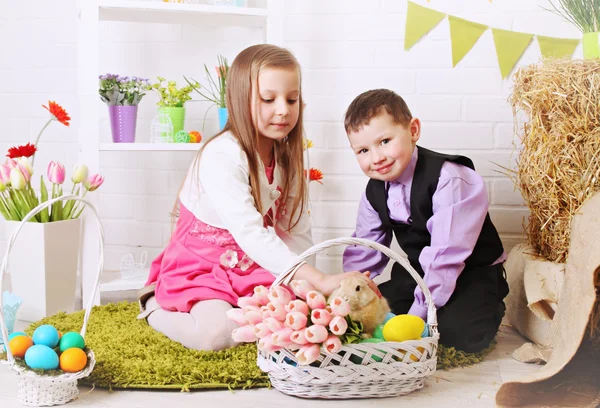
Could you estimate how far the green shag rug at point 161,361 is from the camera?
165 centimetres

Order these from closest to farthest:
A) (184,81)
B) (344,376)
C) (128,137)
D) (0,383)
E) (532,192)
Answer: (344,376)
(0,383)
(532,192)
(128,137)
(184,81)

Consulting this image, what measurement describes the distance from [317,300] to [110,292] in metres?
1.39

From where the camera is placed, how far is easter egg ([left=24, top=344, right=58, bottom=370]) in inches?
58.8

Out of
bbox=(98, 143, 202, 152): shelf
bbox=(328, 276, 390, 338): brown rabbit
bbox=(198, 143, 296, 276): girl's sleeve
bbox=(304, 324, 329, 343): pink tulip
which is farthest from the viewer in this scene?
bbox=(98, 143, 202, 152): shelf

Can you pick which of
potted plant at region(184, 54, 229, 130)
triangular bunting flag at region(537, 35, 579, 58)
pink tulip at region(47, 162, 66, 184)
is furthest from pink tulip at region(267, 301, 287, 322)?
triangular bunting flag at region(537, 35, 579, 58)

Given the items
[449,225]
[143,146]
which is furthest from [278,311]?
[143,146]

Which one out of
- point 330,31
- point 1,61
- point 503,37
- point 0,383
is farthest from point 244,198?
point 1,61

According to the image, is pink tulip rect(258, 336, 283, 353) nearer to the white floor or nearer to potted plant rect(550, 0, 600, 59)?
the white floor

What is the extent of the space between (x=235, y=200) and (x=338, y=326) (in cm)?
55

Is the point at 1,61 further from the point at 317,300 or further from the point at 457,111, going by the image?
the point at 317,300

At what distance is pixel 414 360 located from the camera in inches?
62.9

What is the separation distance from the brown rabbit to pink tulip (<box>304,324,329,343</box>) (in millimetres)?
114

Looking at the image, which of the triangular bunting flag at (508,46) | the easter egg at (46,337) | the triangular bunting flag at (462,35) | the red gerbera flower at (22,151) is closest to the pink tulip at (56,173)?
the red gerbera flower at (22,151)

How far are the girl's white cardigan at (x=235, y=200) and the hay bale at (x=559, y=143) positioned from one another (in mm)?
724
